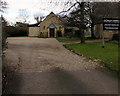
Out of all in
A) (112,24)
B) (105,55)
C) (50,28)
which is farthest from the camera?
(50,28)

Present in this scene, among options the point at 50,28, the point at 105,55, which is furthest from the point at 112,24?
the point at 50,28

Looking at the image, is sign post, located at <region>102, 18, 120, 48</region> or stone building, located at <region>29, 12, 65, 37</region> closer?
sign post, located at <region>102, 18, 120, 48</region>

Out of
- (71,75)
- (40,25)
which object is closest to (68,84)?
(71,75)

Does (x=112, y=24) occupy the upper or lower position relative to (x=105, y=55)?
upper

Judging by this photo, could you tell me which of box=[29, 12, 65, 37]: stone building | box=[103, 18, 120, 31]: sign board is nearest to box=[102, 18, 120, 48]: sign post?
box=[103, 18, 120, 31]: sign board

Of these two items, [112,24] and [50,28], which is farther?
[50,28]

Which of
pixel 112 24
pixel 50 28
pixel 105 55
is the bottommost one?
pixel 105 55

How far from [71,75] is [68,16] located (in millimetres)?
19010

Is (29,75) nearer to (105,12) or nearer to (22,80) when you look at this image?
(22,80)

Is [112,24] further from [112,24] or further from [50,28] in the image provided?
[50,28]

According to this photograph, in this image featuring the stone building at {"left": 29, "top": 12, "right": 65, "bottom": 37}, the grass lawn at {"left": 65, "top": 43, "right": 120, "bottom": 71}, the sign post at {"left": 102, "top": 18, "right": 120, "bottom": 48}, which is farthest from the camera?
the stone building at {"left": 29, "top": 12, "right": 65, "bottom": 37}

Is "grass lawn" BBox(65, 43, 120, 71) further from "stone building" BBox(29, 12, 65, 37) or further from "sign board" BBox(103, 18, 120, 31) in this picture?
"stone building" BBox(29, 12, 65, 37)

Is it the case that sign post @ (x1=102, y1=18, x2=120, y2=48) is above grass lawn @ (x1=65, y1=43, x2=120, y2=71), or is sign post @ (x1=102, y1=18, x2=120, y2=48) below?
above

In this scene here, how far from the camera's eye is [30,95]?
524cm
